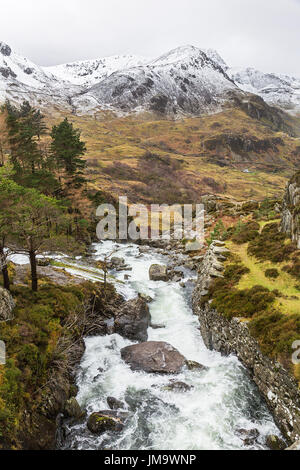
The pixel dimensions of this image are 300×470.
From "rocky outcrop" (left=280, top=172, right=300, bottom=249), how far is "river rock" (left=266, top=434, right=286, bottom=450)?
58.0 ft

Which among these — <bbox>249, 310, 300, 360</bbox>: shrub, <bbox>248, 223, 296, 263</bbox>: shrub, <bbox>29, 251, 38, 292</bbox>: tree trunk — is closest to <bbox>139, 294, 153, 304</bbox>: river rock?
<bbox>248, 223, 296, 263</bbox>: shrub

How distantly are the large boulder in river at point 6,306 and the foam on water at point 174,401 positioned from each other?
6612 millimetres

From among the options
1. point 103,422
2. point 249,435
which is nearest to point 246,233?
point 249,435

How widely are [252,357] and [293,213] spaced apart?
17.0 m

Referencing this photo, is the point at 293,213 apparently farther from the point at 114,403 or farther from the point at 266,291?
the point at 114,403

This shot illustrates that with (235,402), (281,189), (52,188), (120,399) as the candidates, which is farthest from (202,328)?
(281,189)

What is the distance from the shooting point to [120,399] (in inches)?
719

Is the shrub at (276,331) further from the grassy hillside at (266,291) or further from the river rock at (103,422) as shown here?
the river rock at (103,422)

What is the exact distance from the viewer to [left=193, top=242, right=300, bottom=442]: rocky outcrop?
14.9 metres

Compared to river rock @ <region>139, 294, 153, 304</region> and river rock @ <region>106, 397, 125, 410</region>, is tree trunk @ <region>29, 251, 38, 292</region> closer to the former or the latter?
river rock @ <region>106, 397, 125, 410</region>

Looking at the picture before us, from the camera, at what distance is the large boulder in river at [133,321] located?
25.5m

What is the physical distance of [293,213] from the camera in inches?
1170

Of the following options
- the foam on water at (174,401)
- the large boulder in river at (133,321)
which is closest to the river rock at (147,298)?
the large boulder in river at (133,321)

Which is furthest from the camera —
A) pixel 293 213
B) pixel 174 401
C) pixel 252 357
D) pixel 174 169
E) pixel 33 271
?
pixel 174 169
